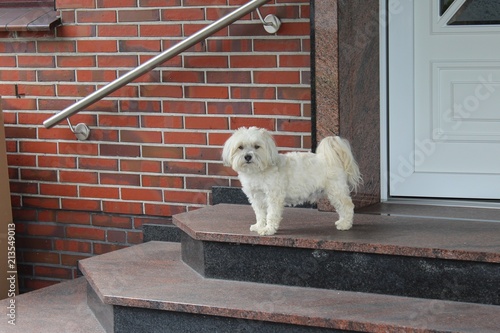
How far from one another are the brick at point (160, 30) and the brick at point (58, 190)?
108 cm

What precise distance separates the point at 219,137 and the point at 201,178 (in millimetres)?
280

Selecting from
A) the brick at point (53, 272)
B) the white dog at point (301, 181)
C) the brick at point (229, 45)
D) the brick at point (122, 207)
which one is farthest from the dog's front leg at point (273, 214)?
the brick at point (53, 272)

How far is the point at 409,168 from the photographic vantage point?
5266mm

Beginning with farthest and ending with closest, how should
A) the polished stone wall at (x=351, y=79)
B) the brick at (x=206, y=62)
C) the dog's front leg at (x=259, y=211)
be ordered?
1. the brick at (x=206, y=62)
2. the polished stone wall at (x=351, y=79)
3. the dog's front leg at (x=259, y=211)

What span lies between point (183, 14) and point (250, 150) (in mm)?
1384

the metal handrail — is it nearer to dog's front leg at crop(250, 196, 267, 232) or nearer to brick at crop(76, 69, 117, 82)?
brick at crop(76, 69, 117, 82)

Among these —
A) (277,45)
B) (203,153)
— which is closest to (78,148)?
(203,153)

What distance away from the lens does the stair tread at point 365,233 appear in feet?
13.5

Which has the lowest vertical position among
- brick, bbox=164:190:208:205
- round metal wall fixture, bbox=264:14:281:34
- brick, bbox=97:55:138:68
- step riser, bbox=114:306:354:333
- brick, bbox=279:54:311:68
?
step riser, bbox=114:306:354:333

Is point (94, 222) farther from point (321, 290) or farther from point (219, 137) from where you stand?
point (321, 290)

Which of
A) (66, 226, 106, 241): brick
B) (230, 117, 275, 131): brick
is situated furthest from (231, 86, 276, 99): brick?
(66, 226, 106, 241): brick

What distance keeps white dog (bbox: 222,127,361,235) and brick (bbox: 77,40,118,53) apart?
151cm

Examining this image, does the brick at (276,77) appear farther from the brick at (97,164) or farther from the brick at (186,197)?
the brick at (97,164)

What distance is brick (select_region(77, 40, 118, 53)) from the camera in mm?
5531
